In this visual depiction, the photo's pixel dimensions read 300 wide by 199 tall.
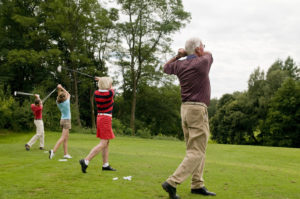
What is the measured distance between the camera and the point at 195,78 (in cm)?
484

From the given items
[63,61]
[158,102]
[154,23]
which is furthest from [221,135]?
[63,61]

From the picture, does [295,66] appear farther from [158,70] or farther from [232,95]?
[158,70]

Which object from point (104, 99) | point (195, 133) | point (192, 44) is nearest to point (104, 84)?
point (104, 99)

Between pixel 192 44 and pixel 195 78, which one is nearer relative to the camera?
pixel 195 78

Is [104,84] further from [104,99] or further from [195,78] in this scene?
[195,78]

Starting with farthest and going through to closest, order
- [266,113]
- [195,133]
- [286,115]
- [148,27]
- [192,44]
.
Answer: [266,113], [286,115], [148,27], [192,44], [195,133]

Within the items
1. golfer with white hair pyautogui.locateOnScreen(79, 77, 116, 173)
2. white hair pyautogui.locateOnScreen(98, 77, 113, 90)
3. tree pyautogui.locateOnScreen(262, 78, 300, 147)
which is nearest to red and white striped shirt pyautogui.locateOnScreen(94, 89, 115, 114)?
golfer with white hair pyautogui.locateOnScreen(79, 77, 116, 173)

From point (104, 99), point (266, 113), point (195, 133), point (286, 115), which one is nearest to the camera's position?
point (195, 133)

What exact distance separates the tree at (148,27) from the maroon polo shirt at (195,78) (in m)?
33.0

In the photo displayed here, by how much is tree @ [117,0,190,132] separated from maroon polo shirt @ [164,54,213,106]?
108 feet

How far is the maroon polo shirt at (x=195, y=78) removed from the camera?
15.8ft

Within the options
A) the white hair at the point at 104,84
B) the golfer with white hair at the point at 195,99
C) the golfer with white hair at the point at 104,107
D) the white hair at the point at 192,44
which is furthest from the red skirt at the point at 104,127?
the white hair at the point at 192,44

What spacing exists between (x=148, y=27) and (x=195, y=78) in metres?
35.2

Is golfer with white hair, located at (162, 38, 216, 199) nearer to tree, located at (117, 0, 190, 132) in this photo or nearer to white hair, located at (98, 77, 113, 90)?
white hair, located at (98, 77, 113, 90)
